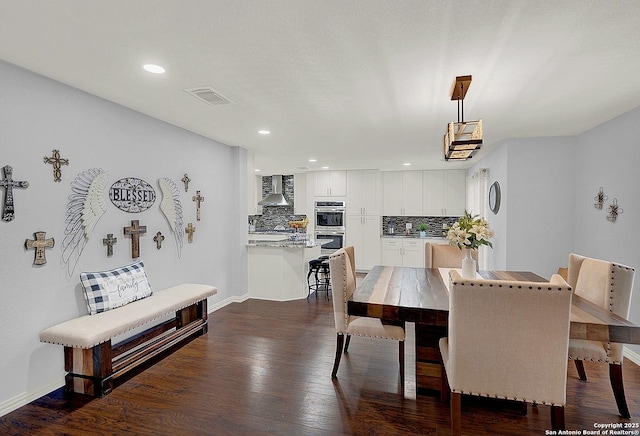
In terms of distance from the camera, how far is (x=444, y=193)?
7.23 metres

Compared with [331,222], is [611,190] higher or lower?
higher

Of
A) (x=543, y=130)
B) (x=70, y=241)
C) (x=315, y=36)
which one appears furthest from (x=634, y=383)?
(x=70, y=241)

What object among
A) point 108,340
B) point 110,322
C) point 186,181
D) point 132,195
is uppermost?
point 186,181

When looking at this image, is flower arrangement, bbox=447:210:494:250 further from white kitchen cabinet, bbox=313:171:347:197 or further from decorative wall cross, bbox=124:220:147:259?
white kitchen cabinet, bbox=313:171:347:197

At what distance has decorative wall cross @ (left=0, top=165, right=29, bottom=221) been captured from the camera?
2186 millimetres

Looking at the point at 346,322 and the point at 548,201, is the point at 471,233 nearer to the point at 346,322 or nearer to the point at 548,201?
the point at 346,322

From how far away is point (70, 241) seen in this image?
263 centimetres

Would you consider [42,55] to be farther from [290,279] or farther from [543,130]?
[543,130]

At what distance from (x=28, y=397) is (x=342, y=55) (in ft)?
10.7

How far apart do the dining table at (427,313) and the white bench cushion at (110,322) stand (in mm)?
1759

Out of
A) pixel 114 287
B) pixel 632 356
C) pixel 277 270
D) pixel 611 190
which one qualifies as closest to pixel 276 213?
pixel 277 270

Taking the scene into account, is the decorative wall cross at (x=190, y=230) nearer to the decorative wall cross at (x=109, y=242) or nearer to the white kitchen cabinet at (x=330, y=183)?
the decorative wall cross at (x=109, y=242)

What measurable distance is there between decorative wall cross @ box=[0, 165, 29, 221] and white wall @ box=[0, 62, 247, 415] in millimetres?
40

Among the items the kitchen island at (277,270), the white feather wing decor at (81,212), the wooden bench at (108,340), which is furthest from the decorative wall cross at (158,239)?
the kitchen island at (277,270)
